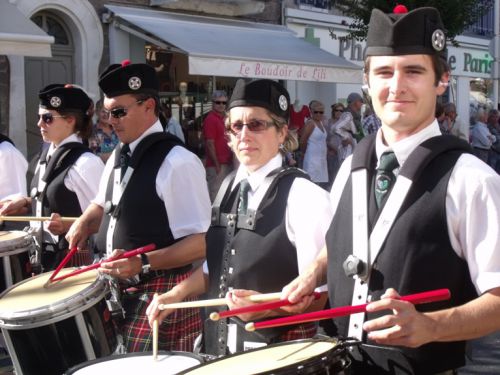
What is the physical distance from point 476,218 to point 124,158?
6.94 ft

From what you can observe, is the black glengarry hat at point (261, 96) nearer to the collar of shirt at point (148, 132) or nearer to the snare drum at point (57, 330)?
the collar of shirt at point (148, 132)

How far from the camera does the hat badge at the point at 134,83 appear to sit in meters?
3.70

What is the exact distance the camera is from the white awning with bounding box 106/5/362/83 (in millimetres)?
10859

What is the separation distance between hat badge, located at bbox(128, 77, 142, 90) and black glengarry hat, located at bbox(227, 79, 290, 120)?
3.04 feet

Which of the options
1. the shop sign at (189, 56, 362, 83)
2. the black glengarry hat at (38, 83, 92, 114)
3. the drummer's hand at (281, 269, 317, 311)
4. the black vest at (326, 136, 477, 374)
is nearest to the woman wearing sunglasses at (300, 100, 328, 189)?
the shop sign at (189, 56, 362, 83)

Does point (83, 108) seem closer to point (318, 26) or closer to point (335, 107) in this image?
point (335, 107)

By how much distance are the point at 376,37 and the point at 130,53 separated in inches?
416

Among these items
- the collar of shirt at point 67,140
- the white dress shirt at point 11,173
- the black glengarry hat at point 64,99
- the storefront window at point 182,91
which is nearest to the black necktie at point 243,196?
the collar of shirt at point 67,140

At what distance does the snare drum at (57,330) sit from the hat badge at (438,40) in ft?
5.85

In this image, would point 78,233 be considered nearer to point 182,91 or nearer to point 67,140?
point 67,140

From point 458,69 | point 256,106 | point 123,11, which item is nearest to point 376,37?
point 256,106

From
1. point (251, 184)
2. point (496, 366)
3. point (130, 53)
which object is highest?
point (130, 53)

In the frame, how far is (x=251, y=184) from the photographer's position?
2.85 m

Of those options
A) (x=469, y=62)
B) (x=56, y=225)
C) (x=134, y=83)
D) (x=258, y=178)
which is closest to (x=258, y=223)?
(x=258, y=178)
